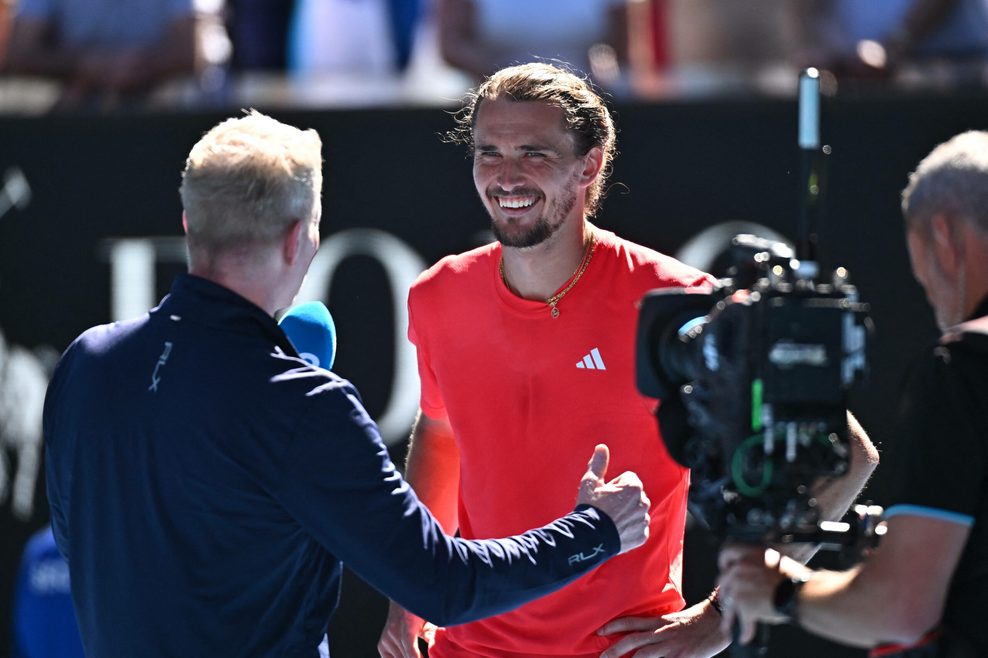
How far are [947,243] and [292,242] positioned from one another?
44.6 inches

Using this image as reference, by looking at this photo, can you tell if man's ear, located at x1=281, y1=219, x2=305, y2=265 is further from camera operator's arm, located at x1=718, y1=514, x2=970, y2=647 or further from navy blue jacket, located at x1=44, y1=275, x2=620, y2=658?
camera operator's arm, located at x1=718, y1=514, x2=970, y2=647

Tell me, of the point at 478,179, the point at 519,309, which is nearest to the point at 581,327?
the point at 519,309

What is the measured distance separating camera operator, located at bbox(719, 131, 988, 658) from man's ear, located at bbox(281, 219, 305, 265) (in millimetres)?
942

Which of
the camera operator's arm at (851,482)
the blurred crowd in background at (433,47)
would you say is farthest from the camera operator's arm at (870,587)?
the blurred crowd in background at (433,47)

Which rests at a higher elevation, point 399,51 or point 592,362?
point 399,51

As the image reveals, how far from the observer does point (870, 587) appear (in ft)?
7.55

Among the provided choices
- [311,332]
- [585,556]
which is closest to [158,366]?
[311,332]

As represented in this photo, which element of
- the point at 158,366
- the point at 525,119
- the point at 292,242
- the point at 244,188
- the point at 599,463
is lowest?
the point at 599,463

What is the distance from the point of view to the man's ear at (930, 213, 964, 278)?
233 cm

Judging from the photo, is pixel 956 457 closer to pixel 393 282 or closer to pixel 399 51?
pixel 393 282

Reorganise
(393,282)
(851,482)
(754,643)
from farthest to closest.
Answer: (393,282)
(851,482)
(754,643)

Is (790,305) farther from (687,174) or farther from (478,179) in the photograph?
(687,174)

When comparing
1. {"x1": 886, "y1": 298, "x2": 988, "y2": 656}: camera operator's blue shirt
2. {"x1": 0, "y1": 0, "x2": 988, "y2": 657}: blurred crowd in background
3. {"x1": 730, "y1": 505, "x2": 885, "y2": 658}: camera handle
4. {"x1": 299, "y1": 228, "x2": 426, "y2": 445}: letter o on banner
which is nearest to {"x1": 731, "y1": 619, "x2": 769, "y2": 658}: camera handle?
{"x1": 730, "y1": 505, "x2": 885, "y2": 658}: camera handle

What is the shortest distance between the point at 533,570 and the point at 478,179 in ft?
3.26
